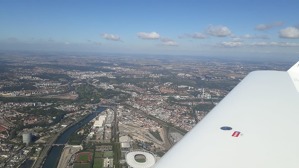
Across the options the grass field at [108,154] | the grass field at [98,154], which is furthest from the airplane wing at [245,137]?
the grass field at [98,154]

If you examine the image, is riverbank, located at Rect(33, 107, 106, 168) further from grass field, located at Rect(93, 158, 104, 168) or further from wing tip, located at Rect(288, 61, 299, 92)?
wing tip, located at Rect(288, 61, 299, 92)

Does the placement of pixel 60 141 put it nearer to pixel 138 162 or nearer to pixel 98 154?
pixel 98 154

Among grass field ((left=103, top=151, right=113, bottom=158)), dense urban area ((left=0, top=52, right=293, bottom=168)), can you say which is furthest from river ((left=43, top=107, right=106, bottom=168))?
grass field ((left=103, top=151, right=113, bottom=158))

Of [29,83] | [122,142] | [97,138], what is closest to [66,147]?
[97,138]

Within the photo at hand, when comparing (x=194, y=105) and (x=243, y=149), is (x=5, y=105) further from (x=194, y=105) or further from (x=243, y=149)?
(x=243, y=149)

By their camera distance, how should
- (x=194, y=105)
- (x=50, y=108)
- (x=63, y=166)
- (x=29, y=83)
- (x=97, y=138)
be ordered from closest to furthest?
(x=63, y=166) < (x=97, y=138) < (x=50, y=108) < (x=194, y=105) < (x=29, y=83)

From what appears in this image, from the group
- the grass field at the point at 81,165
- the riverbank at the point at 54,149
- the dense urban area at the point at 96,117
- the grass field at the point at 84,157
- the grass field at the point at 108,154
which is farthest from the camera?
the dense urban area at the point at 96,117

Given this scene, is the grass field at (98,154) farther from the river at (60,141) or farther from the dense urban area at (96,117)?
the river at (60,141)
